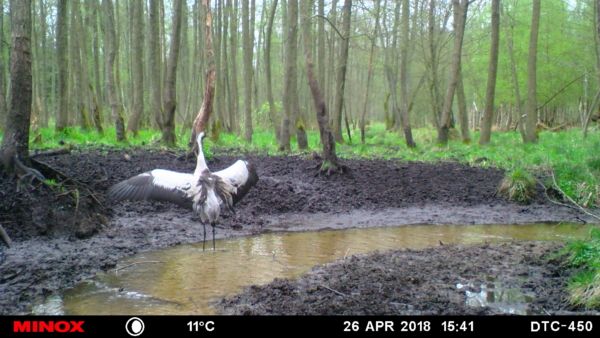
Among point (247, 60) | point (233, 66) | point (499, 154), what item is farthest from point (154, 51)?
point (499, 154)

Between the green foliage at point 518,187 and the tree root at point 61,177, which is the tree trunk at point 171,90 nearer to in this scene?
the tree root at point 61,177

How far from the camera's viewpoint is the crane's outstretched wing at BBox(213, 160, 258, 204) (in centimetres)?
890

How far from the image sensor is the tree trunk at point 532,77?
816 inches

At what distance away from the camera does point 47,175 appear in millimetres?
9219

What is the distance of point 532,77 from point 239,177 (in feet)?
54.2

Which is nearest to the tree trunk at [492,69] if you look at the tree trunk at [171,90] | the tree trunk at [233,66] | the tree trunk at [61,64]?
the tree trunk at [233,66]

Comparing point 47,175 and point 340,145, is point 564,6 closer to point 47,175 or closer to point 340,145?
point 340,145

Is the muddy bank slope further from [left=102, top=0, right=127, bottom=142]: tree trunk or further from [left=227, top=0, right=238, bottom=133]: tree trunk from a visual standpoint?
[left=227, top=0, right=238, bottom=133]: tree trunk

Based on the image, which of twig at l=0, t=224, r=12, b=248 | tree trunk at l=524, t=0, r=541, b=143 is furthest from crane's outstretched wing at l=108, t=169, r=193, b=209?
tree trunk at l=524, t=0, r=541, b=143

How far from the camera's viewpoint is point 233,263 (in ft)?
25.2
